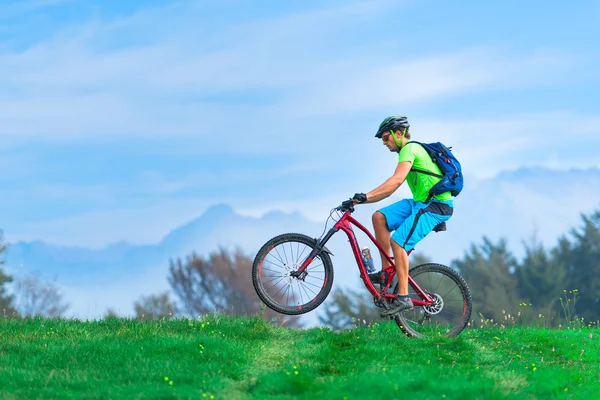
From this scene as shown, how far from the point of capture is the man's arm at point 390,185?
388 inches

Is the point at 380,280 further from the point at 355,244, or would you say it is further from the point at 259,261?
the point at 259,261

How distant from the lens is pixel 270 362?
8.92 metres

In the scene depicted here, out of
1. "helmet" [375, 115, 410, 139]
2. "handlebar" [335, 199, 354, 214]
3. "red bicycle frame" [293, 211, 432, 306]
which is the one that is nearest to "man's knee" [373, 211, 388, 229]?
"red bicycle frame" [293, 211, 432, 306]

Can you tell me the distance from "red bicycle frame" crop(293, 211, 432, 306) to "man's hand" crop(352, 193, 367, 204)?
24 cm

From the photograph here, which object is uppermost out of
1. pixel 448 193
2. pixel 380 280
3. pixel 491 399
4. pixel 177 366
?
pixel 448 193

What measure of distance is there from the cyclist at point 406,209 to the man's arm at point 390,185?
0.01 metres

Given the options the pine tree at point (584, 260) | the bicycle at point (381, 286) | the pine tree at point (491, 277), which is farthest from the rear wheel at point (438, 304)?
the pine tree at point (584, 260)

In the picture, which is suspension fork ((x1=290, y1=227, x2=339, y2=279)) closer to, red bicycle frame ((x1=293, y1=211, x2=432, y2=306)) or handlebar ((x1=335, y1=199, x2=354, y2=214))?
red bicycle frame ((x1=293, y1=211, x2=432, y2=306))

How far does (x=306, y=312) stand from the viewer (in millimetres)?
10359

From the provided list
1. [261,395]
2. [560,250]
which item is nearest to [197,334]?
[261,395]

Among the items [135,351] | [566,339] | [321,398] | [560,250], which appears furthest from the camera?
[560,250]

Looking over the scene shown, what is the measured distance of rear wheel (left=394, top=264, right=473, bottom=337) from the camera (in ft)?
35.0

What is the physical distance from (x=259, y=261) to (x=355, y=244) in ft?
4.34

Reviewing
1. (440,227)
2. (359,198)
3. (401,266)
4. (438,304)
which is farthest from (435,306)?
(359,198)
